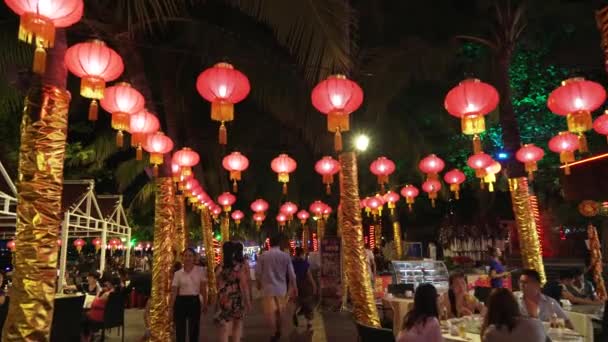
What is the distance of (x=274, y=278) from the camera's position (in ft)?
26.1

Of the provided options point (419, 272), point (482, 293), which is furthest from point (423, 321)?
point (419, 272)

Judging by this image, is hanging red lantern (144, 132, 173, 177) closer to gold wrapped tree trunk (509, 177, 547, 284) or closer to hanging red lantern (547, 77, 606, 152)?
hanging red lantern (547, 77, 606, 152)

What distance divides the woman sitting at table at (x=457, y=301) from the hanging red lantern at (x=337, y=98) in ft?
8.06

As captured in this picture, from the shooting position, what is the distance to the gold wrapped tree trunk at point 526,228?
930cm

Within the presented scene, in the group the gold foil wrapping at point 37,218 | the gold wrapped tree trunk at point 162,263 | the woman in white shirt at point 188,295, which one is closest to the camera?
the gold foil wrapping at point 37,218

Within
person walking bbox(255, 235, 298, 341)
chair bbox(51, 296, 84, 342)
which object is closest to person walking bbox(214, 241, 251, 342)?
person walking bbox(255, 235, 298, 341)

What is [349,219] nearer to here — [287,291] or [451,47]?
[287,291]

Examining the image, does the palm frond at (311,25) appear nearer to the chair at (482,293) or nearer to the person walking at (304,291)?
the chair at (482,293)

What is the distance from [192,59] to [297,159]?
8.22 meters

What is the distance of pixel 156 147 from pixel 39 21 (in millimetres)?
4398

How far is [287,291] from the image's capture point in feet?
28.0

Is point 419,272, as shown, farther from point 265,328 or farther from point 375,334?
point 375,334

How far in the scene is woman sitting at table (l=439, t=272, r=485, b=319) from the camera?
600 centimetres

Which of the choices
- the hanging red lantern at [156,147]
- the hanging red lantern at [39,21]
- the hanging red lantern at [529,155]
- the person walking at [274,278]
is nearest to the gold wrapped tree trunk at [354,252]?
the person walking at [274,278]
